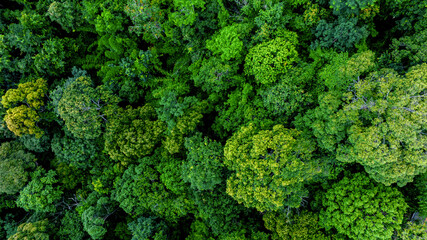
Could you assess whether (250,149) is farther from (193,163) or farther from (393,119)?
(393,119)

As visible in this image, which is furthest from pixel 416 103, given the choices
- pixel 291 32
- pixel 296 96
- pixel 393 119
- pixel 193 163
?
pixel 193 163

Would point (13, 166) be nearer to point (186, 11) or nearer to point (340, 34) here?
point (186, 11)

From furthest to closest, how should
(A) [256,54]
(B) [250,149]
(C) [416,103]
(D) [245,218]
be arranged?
(D) [245,218]
(A) [256,54]
(B) [250,149]
(C) [416,103]

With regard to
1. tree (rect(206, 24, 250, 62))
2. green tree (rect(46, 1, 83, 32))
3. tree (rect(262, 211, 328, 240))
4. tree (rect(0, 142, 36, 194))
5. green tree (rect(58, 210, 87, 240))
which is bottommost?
tree (rect(262, 211, 328, 240))

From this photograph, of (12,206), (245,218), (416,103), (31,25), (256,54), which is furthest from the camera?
(12,206)

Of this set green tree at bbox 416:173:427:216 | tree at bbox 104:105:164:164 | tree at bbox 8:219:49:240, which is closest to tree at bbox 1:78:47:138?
tree at bbox 104:105:164:164

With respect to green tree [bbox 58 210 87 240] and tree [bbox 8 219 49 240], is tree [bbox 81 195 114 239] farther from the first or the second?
tree [bbox 8 219 49 240]
